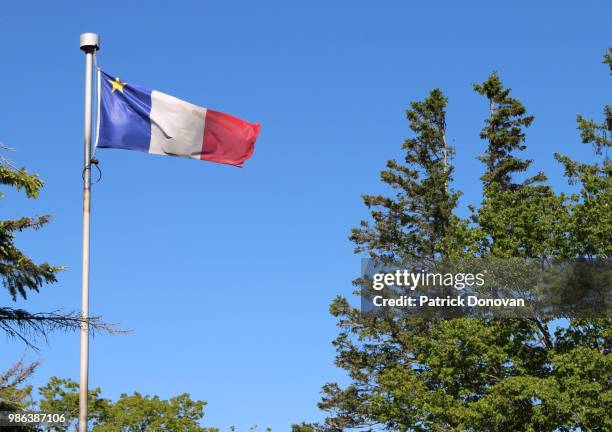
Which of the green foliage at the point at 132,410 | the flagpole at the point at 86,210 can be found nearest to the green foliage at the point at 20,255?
the flagpole at the point at 86,210

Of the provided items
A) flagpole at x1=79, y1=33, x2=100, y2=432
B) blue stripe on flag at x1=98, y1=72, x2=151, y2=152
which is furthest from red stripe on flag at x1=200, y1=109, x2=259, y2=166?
flagpole at x1=79, y1=33, x2=100, y2=432

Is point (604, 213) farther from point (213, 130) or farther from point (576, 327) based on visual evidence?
point (213, 130)

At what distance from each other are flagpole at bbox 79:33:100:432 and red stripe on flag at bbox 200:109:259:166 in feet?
6.86

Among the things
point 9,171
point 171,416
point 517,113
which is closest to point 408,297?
point 517,113

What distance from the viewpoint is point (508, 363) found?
35.6 meters

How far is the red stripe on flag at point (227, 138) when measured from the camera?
59.9 ft

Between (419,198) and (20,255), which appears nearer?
(20,255)

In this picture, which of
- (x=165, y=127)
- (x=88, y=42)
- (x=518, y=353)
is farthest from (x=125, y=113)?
(x=518, y=353)

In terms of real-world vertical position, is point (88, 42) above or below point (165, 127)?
above

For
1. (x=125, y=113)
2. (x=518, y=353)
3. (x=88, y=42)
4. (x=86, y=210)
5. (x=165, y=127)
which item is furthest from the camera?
(x=518, y=353)

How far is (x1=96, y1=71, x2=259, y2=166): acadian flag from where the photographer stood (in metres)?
17.8

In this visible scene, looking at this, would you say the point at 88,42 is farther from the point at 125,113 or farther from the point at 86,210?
the point at 86,210

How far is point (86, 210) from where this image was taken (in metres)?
16.8

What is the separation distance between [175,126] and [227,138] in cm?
92
